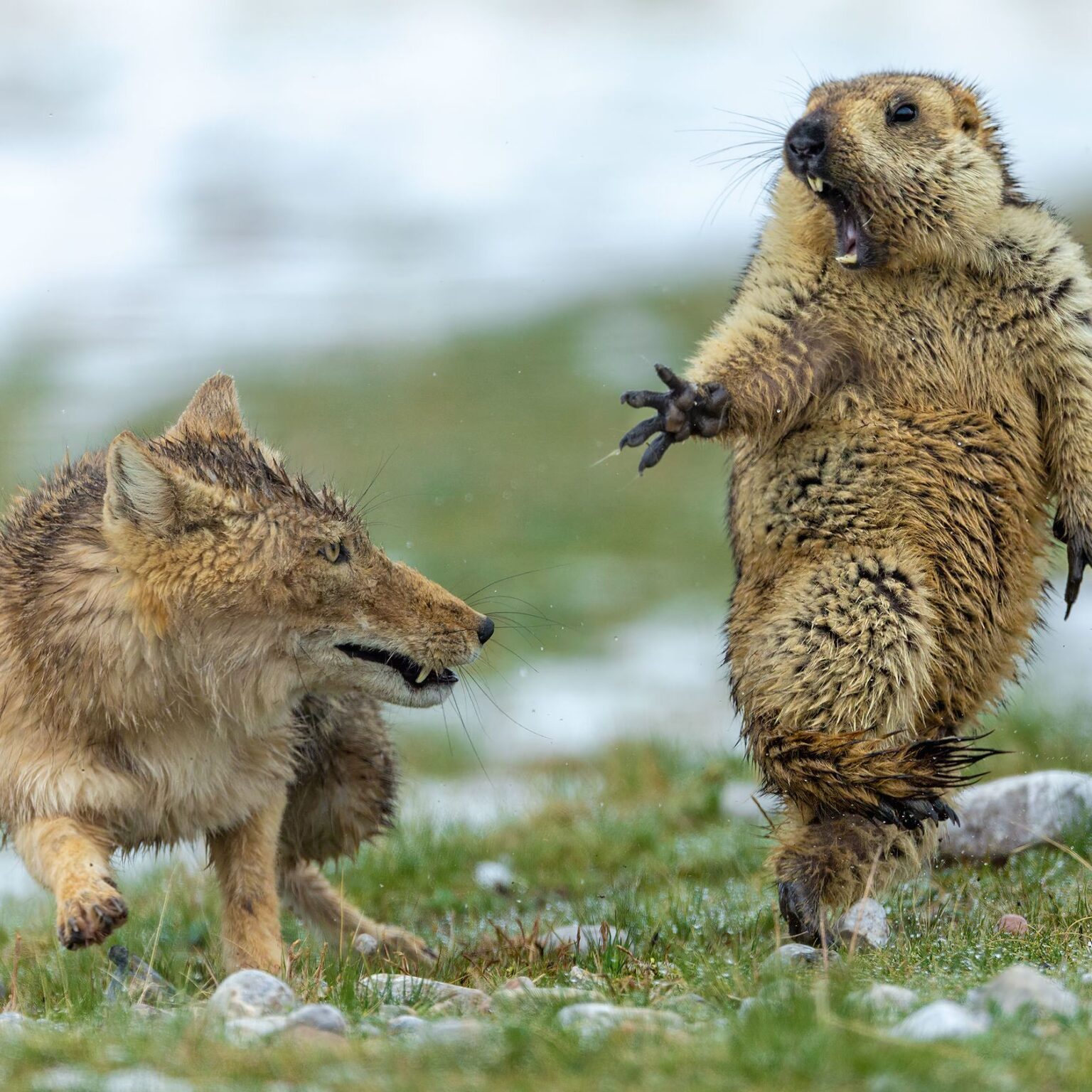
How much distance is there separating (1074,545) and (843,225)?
153 cm

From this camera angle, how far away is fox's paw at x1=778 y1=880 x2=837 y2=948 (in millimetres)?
5152

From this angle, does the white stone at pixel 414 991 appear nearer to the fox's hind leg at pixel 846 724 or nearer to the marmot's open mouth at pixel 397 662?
the marmot's open mouth at pixel 397 662

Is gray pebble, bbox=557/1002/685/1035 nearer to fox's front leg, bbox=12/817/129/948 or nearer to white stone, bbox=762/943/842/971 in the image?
white stone, bbox=762/943/842/971

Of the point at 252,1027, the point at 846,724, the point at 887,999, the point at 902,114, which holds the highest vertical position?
the point at 902,114

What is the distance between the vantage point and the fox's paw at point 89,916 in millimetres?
4461

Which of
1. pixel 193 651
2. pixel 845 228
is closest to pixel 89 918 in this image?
pixel 193 651

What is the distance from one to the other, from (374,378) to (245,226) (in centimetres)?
2152

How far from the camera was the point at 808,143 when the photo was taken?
5.61m

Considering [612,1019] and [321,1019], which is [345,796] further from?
[612,1019]

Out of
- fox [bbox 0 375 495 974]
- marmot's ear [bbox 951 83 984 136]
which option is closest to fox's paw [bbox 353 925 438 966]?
fox [bbox 0 375 495 974]

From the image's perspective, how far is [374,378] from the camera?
95.7 feet

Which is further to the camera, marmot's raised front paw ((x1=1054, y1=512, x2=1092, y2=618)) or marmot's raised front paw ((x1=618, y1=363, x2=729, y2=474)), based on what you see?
marmot's raised front paw ((x1=1054, y1=512, x2=1092, y2=618))

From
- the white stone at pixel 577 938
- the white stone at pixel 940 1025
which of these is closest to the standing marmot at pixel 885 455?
the white stone at pixel 577 938

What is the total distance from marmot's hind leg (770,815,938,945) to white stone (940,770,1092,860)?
151cm
